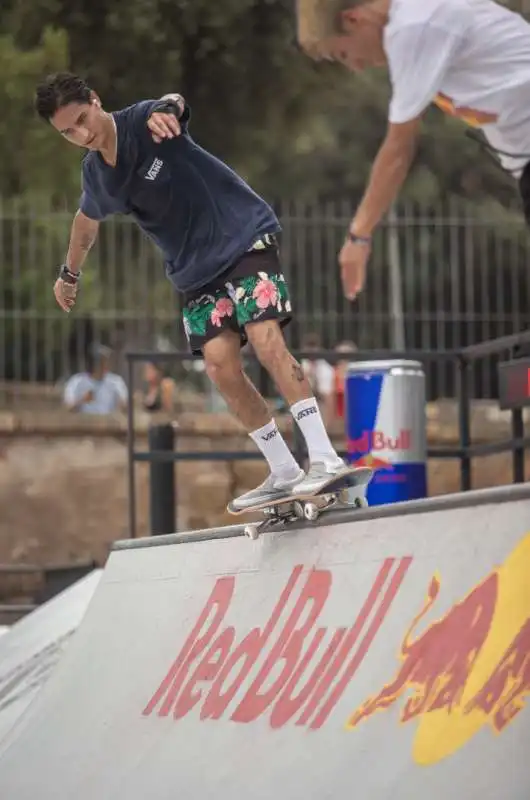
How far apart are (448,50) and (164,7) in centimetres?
1305

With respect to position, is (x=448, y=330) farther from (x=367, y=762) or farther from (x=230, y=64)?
(x=367, y=762)

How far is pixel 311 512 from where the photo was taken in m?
4.49

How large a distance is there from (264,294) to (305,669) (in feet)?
4.37

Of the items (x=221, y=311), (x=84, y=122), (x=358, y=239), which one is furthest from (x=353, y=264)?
(x=84, y=122)

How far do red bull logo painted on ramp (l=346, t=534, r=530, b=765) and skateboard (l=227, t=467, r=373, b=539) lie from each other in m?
0.92

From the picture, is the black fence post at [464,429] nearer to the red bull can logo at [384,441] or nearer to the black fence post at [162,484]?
the red bull can logo at [384,441]

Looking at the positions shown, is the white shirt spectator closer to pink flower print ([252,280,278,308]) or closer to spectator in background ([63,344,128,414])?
spectator in background ([63,344,128,414])

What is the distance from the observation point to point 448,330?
42.7 ft

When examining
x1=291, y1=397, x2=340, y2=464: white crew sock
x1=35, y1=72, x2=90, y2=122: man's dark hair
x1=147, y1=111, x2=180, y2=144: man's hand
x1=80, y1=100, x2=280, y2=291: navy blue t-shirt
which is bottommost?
x1=291, y1=397, x2=340, y2=464: white crew sock

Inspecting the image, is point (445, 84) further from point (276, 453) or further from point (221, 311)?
point (276, 453)

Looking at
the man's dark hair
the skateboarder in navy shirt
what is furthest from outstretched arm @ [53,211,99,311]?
the man's dark hair

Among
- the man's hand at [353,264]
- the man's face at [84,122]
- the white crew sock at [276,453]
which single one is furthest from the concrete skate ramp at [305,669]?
the man's face at [84,122]

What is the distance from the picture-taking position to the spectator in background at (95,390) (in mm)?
12648

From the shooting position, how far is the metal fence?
503 inches
